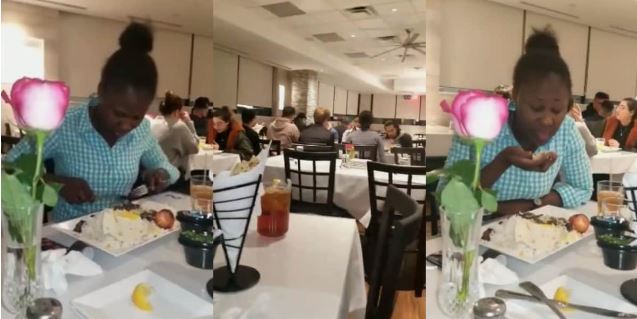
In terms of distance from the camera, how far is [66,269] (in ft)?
2.50

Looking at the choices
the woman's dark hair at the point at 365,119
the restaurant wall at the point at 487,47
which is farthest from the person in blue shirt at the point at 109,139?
the restaurant wall at the point at 487,47

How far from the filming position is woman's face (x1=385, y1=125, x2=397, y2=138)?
875 mm

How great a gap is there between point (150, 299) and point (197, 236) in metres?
0.14

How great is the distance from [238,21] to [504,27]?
51 centimetres

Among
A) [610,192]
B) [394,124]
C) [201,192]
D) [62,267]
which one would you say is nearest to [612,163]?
[610,192]

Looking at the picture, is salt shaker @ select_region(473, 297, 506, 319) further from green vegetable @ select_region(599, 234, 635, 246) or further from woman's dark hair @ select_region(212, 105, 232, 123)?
woman's dark hair @ select_region(212, 105, 232, 123)

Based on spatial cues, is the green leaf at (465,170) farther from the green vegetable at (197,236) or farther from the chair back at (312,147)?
the green vegetable at (197,236)

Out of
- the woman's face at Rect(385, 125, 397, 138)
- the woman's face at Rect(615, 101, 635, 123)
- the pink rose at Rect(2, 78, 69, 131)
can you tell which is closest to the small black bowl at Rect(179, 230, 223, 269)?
the pink rose at Rect(2, 78, 69, 131)

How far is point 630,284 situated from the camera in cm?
79

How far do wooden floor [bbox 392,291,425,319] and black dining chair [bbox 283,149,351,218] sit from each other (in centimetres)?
23

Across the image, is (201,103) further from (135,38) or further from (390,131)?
(390,131)

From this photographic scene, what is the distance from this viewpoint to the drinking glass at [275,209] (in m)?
1.00

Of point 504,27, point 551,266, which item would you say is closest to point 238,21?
point 504,27

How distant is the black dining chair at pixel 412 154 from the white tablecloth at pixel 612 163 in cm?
32
